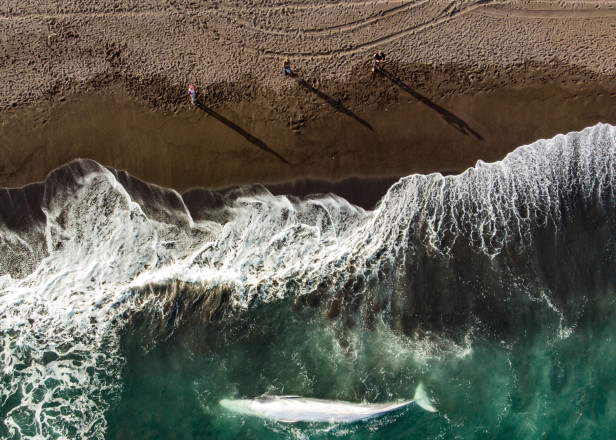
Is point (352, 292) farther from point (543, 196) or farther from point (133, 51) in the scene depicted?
point (133, 51)

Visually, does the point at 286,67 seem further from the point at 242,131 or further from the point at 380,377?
the point at 380,377

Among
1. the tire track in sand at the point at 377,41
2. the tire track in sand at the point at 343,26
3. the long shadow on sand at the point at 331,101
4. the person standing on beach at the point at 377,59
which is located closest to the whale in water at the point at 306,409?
the long shadow on sand at the point at 331,101

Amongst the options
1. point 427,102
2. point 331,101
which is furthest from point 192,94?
point 427,102

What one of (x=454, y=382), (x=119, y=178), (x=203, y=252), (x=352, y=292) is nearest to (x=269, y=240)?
(x=203, y=252)

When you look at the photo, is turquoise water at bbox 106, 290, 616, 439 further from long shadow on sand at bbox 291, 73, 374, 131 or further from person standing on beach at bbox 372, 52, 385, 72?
person standing on beach at bbox 372, 52, 385, 72

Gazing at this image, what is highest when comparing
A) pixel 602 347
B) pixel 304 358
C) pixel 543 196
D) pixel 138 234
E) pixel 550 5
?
pixel 550 5

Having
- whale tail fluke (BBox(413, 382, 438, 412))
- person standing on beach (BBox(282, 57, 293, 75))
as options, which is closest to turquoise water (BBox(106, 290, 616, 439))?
whale tail fluke (BBox(413, 382, 438, 412))
